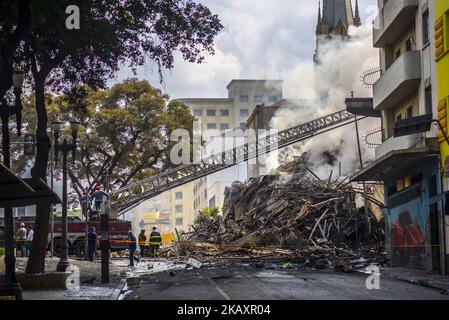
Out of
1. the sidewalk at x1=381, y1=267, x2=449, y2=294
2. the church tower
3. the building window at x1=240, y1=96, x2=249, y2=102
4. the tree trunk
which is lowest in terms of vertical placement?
the sidewalk at x1=381, y1=267, x2=449, y2=294

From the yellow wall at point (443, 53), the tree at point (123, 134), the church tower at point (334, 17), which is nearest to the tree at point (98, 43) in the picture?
the yellow wall at point (443, 53)

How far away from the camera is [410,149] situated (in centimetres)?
2742

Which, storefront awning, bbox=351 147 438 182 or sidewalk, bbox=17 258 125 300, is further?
storefront awning, bbox=351 147 438 182

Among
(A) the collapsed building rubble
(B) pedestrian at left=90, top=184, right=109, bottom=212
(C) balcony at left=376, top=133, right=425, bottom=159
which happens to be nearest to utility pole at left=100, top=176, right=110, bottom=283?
(B) pedestrian at left=90, top=184, right=109, bottom=212

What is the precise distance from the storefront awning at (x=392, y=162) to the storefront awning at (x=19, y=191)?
13.6 m

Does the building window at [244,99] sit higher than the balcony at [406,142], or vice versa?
the building window at [244,99]

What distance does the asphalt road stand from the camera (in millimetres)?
17031

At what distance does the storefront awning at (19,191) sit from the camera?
13711 mm

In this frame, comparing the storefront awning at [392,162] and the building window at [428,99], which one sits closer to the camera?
the storefront awning at [392,162]

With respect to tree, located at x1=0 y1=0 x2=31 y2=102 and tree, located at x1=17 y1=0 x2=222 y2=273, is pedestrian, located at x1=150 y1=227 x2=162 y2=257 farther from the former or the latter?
tree, located at x1=0 y1=0 x2=31 y2=102

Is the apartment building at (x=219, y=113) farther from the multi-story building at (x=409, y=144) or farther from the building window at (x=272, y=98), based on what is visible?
the multi-story building at (x=409, y=144)

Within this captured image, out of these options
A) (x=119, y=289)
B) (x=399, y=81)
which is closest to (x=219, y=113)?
(x=399, y=81)
